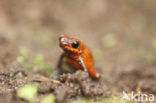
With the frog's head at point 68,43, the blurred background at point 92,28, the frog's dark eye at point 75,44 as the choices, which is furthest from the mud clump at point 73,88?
the blurred background at point 92,28

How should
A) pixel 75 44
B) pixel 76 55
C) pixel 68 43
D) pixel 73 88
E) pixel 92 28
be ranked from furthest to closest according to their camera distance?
pixel 92 28 → pixel 76 55 → pixel 75 44 → pixel 68 43 → pixel 73 88

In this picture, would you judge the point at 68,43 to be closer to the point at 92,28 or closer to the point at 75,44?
the point at 75,44

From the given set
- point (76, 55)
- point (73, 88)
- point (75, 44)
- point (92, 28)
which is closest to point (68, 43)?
point (75, 44)

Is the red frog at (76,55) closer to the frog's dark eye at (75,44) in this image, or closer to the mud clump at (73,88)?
the frog's dark eye at (75,44)

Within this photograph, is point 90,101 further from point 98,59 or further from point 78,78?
point 98,59

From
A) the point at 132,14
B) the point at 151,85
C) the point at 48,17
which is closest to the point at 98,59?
the point at 151,85

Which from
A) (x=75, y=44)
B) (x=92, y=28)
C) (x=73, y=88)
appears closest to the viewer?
(x=73, y=88)
